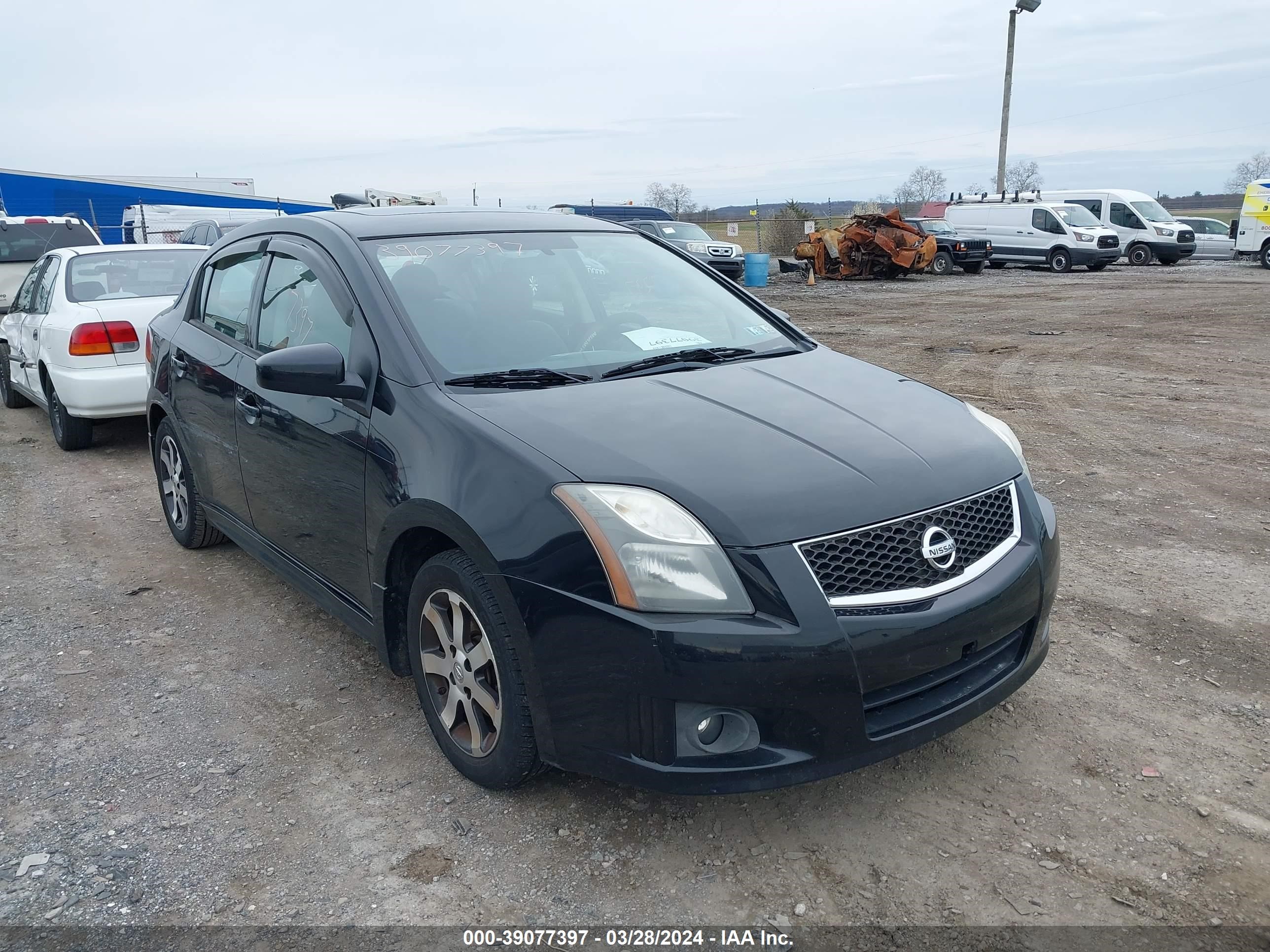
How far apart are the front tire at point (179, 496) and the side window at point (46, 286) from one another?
3355 mm

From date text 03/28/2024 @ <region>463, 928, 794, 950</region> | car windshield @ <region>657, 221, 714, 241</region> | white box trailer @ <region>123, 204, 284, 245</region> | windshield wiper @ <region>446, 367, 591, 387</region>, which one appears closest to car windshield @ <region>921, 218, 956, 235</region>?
car windshield @ <region>657, 221, 714, 241</region>

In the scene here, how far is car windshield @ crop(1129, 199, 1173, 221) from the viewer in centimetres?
2973

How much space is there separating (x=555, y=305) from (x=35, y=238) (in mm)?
10920

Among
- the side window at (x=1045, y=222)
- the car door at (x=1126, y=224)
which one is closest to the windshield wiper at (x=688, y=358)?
the side window at (x=1045, y=222)

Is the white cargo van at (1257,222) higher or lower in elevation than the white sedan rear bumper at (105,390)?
higher

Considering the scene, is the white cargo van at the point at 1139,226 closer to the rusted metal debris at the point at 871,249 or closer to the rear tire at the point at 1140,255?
the rear tire at the point at 1140,255

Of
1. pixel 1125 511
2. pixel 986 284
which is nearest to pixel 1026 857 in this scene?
pixel 1125 511

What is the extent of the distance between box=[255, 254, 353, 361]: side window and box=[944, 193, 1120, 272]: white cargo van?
28.6m

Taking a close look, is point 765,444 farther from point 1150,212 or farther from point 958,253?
point 1150,212

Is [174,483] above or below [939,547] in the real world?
below

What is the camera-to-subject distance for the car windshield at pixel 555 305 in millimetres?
3295

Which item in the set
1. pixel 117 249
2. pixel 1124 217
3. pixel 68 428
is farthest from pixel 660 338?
pixel 1124 217

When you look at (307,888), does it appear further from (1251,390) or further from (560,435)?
(1251,390)

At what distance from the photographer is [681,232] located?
24.0 metres
